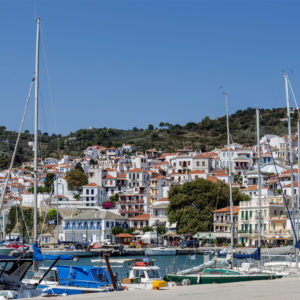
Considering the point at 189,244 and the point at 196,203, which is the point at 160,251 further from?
the point at 196,203

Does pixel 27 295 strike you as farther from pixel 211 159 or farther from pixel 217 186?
pixel 211 159

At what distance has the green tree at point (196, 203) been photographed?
289ft

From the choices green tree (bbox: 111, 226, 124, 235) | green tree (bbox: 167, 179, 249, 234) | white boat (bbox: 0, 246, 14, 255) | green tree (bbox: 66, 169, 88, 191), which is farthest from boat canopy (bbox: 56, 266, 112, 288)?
green tree (bbox: 66, 169, 88, 191)

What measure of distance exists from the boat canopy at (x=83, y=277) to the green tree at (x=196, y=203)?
192ft

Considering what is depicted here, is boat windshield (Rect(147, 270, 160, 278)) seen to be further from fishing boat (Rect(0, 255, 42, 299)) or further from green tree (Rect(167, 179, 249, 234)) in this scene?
green tree (Rect(167, 179, 249, 234))

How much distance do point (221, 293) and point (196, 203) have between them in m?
68.7

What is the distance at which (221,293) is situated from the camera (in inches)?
851

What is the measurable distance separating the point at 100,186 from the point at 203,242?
116ft

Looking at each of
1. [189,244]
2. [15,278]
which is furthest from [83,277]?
[189,244]

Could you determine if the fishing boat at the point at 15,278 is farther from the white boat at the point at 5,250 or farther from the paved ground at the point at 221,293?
the white boat at the point at 5,250

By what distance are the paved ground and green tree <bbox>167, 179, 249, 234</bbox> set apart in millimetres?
63082

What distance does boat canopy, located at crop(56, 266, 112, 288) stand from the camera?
28467 millimetres

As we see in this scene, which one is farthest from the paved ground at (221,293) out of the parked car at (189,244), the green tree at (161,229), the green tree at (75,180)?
the green tree at (75,180)

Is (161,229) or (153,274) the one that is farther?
(161,229)
